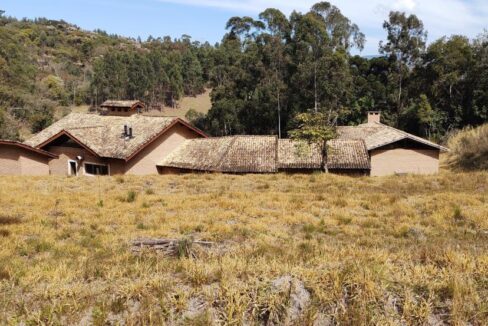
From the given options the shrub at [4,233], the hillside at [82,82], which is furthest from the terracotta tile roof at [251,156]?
the hillside at [82,82]

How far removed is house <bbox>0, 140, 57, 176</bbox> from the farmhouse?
0.47 feet

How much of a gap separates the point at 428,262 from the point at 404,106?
174 ft

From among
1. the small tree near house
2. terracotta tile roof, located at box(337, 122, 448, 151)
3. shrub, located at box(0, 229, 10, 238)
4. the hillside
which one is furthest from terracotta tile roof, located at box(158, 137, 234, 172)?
the hillside

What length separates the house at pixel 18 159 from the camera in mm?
25000

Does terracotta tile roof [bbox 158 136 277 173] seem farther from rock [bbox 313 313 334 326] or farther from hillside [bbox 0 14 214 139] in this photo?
hillside [bbox 0 14 214 139]

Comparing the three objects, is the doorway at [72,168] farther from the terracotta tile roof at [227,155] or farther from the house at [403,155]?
the house at [403,155]

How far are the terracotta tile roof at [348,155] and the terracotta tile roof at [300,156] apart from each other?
0.88 meters

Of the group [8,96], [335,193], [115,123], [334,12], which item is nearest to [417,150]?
[335,193]

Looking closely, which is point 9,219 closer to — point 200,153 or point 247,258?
point 247,258

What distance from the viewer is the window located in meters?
28.3

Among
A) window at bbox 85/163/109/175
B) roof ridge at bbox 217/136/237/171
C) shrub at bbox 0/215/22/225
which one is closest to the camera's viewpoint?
shrub at bbox 0/215/22/225

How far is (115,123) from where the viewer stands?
31.8m

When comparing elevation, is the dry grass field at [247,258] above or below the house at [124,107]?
below

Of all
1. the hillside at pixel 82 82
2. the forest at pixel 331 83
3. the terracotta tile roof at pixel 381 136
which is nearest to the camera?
the terracotta tile roof at pixel 381 136
